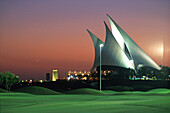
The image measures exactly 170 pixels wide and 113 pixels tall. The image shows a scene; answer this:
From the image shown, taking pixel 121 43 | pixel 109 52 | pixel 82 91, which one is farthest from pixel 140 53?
pixel 82 91

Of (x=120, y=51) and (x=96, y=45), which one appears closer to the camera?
(x=120, y=51)

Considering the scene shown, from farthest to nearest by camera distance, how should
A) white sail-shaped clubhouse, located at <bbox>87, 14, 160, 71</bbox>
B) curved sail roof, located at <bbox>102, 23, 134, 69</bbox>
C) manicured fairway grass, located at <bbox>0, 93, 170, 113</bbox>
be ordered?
1. curved sail roof, located at <bbox>102, 23, 134, 69</bbox>
2. white sail-shaped clubhouse, located at <bbox>87, 14, 160, 71</bbox>
3. manicured fairway grass, located at <bbox>0, 93, 170, 113</bbox>

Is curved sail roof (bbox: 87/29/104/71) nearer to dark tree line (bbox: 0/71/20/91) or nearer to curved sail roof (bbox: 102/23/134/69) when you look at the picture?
curved sail roof (bbox: 102/23/134/69)

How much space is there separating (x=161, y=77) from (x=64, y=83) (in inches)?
1153

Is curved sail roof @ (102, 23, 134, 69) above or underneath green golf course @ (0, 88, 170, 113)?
above

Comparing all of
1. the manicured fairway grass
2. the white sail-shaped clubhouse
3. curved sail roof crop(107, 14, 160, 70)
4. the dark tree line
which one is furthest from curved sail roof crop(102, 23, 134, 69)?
the manicured fairway grass

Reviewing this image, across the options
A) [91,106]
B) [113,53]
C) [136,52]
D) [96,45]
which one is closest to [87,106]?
[91,106]

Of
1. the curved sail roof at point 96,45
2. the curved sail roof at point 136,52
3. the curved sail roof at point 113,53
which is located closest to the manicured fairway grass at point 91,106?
the curved sail roof at point 136,52

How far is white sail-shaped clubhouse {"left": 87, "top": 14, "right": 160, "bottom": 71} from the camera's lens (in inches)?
1903

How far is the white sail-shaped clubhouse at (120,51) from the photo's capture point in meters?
48.3

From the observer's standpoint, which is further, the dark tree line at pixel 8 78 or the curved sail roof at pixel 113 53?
the curved sail roof at pixel 113 53

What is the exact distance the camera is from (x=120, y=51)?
175 ft

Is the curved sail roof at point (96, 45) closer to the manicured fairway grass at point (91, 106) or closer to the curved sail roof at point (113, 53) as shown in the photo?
the curved sail roof at point (113, 53)

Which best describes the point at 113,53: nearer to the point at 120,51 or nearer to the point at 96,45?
the point at 120,51
